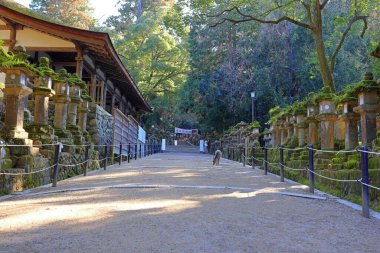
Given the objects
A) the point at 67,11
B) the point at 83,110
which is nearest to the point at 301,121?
the point at 83,110

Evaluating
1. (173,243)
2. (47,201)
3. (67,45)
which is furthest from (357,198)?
(67,45)

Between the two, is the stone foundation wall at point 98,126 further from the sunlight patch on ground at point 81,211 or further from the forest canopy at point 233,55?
the sunlight patch on ground at point 81,211

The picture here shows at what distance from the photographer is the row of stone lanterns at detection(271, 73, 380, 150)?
670 cm

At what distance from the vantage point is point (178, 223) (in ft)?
11.9

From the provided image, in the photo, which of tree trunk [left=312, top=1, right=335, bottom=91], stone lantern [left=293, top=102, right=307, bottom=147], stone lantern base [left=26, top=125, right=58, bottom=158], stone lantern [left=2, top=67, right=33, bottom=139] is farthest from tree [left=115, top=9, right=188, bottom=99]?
stone lantern [left=2, top=67, right=33, bottom=139]

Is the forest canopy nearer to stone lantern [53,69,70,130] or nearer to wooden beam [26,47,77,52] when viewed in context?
wooden beam [26,47,77,52]

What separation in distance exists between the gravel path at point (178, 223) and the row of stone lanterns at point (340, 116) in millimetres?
2349

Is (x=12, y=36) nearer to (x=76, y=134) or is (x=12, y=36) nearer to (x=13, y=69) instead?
(x=76, y=134)

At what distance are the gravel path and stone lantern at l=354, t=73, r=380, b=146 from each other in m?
2.24

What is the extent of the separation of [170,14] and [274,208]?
49.0ft

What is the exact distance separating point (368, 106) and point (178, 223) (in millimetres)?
4834

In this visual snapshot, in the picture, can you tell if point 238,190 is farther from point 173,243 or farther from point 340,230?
point 173,243

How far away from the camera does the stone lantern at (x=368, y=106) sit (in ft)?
21.8

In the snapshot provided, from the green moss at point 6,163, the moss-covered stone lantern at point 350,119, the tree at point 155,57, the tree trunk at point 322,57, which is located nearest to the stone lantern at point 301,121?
the moss-covered stone lantern at point 350,119
